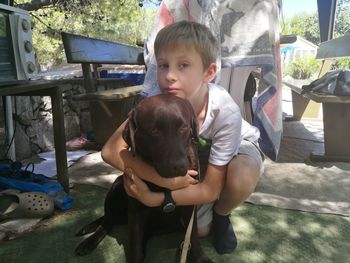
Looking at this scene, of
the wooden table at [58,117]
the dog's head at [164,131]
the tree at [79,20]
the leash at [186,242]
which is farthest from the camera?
the tree at [79,20]

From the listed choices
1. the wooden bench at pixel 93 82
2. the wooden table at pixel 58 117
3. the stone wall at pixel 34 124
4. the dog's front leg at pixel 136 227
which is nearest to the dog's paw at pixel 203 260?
the dog's front leg at pixel 136 227

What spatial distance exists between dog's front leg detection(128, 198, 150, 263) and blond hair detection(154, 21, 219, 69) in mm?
766

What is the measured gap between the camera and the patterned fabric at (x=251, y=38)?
2473 millimetres

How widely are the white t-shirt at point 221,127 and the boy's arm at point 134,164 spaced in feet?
0.61

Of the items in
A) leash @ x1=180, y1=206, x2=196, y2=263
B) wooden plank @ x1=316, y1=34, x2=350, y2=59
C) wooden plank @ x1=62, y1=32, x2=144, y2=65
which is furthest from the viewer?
wooden plank @ x1=316, y1=34, x2=350, y2=59

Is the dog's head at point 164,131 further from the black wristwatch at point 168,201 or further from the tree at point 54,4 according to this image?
the tree at point 54,4

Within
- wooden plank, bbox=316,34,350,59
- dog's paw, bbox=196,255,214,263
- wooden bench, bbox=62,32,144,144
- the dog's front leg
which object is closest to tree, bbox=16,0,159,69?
wooden bench, bbox=62,32,144,144

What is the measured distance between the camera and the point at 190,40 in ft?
5.46

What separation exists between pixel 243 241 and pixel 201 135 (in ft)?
2.32

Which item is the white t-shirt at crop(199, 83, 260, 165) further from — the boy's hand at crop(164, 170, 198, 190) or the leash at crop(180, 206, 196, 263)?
the leash at crop(180, 206, 196, 263)

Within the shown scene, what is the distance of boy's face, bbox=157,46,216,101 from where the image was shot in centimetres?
165

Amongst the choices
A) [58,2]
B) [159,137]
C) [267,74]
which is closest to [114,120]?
[267,74]

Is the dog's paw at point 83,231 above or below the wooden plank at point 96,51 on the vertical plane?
below

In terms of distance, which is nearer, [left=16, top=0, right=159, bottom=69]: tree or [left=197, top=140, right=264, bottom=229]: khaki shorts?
[left=197, top=140, right=264, bottom=229]: khaki shorts
